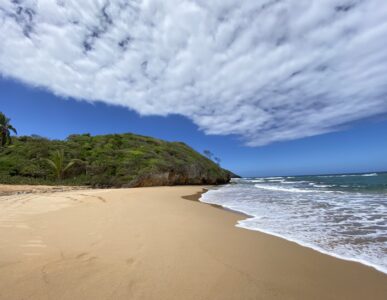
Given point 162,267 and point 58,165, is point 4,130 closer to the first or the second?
point 58,165

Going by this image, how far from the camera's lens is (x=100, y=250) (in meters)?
3.57

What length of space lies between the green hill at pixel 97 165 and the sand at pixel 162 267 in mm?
19397

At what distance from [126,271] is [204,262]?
1.05m

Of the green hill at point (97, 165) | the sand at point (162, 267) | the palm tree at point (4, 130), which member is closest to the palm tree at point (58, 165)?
the green hill at point (97, 165)

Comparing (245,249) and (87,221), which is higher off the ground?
(87,221)

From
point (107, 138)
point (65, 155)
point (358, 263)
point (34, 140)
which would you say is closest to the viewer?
point (358, 263)

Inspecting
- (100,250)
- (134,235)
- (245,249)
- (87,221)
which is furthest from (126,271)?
(87,221)

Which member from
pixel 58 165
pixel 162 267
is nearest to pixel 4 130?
pixel 58 165

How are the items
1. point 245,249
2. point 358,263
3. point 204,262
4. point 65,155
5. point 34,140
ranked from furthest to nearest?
point 34,140 < point 65,155 < point 245,249 < point 358,263 < point 204,262

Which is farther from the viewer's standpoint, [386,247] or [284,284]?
[386,247]

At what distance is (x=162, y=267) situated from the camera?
3088 mm

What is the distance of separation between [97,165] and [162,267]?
23935mm

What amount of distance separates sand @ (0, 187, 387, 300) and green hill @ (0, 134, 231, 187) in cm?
1940

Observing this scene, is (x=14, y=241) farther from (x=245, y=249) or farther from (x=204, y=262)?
(x=245, y=249)
